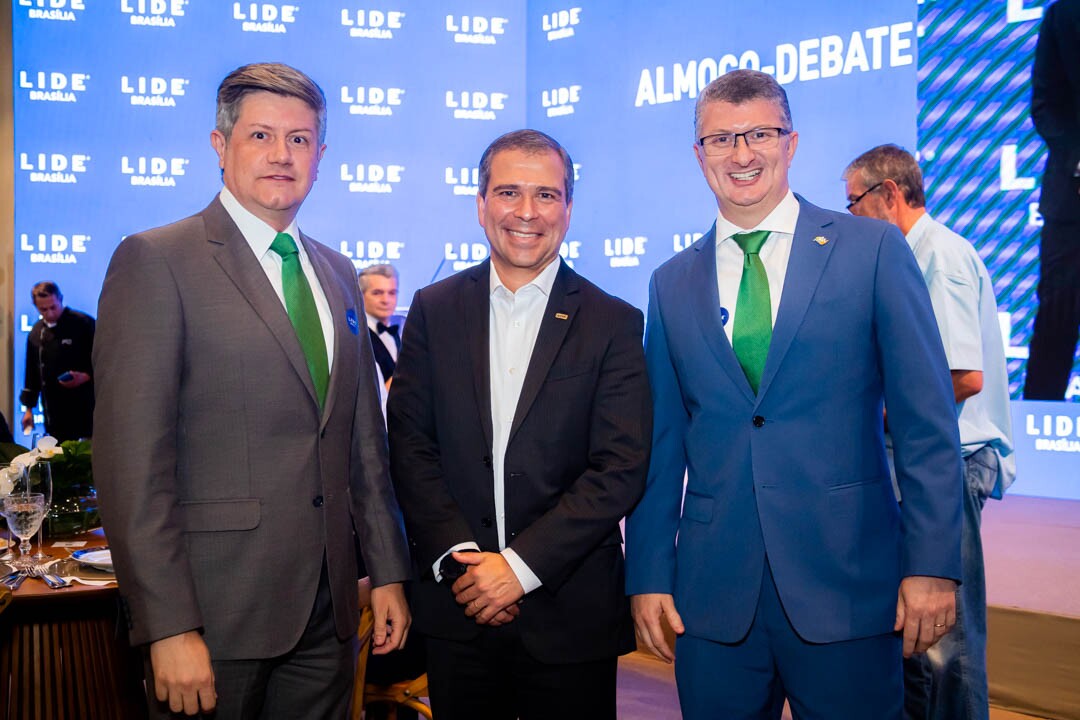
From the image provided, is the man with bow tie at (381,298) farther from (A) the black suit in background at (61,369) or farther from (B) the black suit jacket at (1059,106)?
(B) the black suit jacket at (1059,106)

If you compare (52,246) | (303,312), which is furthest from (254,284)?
(52,246)

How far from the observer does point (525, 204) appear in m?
1.97

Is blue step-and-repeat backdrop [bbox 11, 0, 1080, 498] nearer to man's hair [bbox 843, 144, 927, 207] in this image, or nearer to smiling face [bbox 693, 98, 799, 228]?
man's hair [bbox 843, 144, 927, 207]

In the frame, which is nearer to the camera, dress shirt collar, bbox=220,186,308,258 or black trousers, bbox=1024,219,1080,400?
dress shirt collar, bbox=220,186,308,258

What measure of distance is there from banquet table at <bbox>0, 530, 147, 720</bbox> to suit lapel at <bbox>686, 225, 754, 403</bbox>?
1.55 meters

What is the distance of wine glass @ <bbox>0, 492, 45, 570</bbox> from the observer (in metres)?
2.38

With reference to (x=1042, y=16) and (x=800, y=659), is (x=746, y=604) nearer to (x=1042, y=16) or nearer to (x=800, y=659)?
(x=800, y=659)

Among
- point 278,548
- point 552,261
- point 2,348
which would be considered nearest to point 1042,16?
point 552,261

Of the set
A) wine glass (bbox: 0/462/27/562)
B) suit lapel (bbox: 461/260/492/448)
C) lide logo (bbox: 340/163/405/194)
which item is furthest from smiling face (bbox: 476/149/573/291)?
lide logo (bbox: 340/163/405/194)

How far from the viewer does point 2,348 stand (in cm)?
693

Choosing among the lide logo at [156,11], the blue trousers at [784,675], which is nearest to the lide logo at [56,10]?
the lide logo at [156,11]

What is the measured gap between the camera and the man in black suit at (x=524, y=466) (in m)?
1.88

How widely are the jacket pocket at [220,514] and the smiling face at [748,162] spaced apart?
1146 mm

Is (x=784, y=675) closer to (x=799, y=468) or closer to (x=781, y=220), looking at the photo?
(x=799, y=468)
